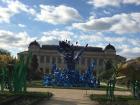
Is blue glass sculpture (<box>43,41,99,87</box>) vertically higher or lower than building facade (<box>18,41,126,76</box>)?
lower

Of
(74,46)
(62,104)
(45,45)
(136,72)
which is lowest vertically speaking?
(62,104)

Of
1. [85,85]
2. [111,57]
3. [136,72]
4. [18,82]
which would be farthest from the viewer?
[111,57]

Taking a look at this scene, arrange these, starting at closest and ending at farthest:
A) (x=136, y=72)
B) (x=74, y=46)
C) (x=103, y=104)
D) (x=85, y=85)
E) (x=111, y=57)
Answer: (x=136, y=72) < (x=103, y=104) < (x=85, y=85) < (x=74, y=46) < (x=111, y=57)

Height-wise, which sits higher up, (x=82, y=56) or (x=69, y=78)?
(x=82, y=56)

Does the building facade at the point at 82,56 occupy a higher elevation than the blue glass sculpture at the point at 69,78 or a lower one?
higher

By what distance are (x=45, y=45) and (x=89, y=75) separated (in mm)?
124950

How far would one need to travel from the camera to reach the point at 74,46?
73062mm

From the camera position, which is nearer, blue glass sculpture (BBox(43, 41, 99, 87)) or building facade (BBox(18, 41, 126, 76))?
blue glass sculpture (BBox(43, 41, 99, 87))

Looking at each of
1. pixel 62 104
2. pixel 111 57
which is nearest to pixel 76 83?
pixel 62 104

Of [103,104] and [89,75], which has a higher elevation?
[89,75]

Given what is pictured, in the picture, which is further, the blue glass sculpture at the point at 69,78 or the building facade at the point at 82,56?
the building facade at the point at 82,56

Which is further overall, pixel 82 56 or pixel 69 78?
pixel 82 56

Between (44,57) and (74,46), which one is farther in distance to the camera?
(44,57)

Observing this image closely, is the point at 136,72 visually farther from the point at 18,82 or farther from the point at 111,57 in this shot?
the point at 111,57
